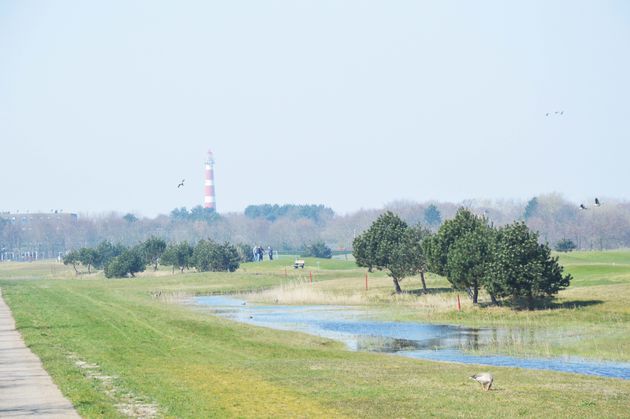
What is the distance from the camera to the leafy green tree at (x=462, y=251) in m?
60.5

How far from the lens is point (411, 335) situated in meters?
49.4

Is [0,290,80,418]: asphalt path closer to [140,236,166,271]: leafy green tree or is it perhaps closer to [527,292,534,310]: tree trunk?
[527,292,534,310]: tree trunk

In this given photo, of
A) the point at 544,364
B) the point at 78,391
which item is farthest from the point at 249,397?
the point at 544,364

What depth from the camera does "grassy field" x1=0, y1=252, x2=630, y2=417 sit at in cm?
2411

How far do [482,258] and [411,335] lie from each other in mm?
12301

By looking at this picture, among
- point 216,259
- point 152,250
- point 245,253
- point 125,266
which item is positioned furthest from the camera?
point 245,253

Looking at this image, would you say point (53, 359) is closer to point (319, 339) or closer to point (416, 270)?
point (319, 339)

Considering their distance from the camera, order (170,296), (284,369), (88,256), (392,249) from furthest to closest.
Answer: (88,256) < (170,296) < (392,249) < (284,369)

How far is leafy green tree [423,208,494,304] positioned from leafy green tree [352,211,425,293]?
462 centimetres

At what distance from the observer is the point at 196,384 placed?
1099 inches

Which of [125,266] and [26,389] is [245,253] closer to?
[125,266]

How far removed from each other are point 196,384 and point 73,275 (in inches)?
4612

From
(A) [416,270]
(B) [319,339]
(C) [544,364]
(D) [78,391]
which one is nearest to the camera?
(D) [78,391]

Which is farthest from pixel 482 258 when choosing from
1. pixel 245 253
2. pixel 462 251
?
pixel 245 253
